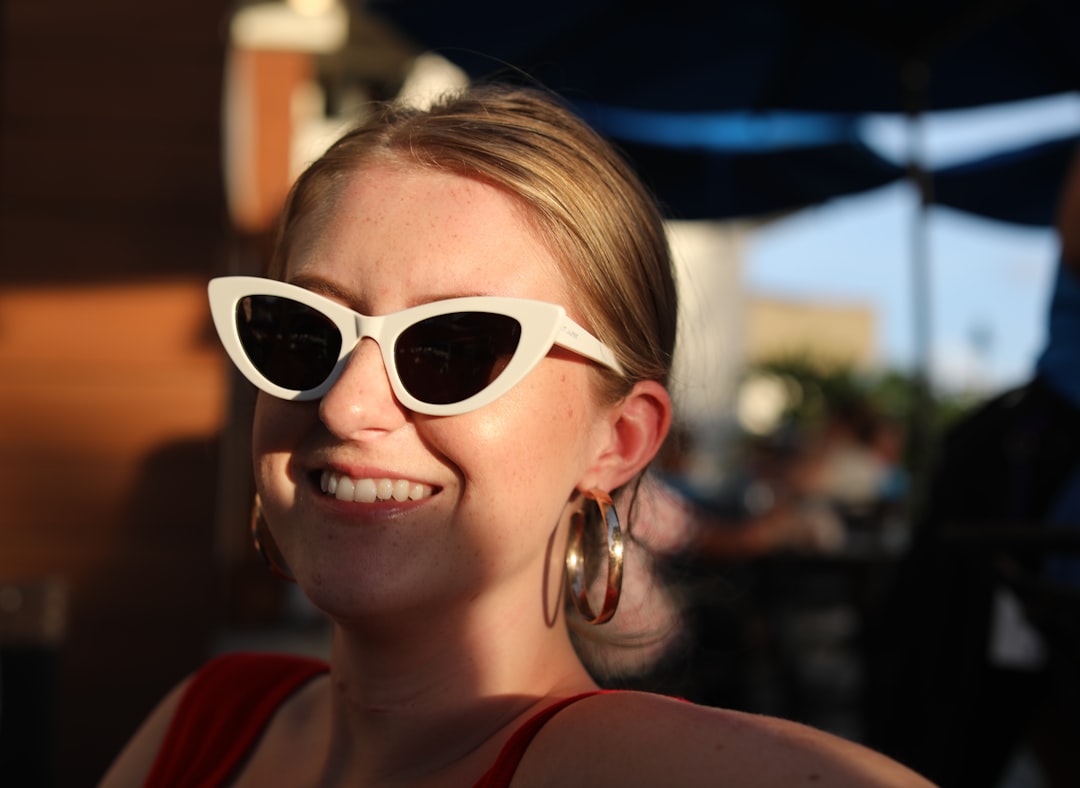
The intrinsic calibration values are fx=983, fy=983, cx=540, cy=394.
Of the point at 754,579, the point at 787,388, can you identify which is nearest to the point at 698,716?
the point at 754,579

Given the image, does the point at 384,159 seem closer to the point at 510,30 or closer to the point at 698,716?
the point at 698,716

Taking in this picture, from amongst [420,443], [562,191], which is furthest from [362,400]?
[562,191]

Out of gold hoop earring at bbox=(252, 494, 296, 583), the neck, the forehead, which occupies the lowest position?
the neck

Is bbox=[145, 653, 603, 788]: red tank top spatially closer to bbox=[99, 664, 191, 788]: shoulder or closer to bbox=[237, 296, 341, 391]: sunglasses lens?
bbox=[99, 664, 191, 788]: shoulder

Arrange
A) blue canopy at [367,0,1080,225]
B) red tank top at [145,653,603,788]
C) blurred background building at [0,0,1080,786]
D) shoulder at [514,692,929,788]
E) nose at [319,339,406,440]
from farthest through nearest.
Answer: blue canopy at [367,0,1080,225], blurred background building at [0,0,1080,786], red tank top at [145,653,603,788], nose at [319,339,406,440], shoulder at [514,692,929,788]

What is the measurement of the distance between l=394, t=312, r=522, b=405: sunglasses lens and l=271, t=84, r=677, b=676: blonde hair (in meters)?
0.14

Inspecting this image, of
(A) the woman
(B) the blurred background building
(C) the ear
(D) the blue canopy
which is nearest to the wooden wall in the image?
(B) the blurred background building

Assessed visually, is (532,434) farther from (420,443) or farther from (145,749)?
(145,749)

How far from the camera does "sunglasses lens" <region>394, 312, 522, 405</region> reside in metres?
1.10

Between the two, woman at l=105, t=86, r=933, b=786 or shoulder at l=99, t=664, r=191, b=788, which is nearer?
woman at l=105, t=86, r=933, b=786

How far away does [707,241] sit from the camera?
19344mm

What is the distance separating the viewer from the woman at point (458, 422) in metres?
1.10

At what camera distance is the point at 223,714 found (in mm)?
1449

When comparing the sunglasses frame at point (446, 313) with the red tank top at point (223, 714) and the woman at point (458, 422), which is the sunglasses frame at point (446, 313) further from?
the red tank top at point (223, 714)
